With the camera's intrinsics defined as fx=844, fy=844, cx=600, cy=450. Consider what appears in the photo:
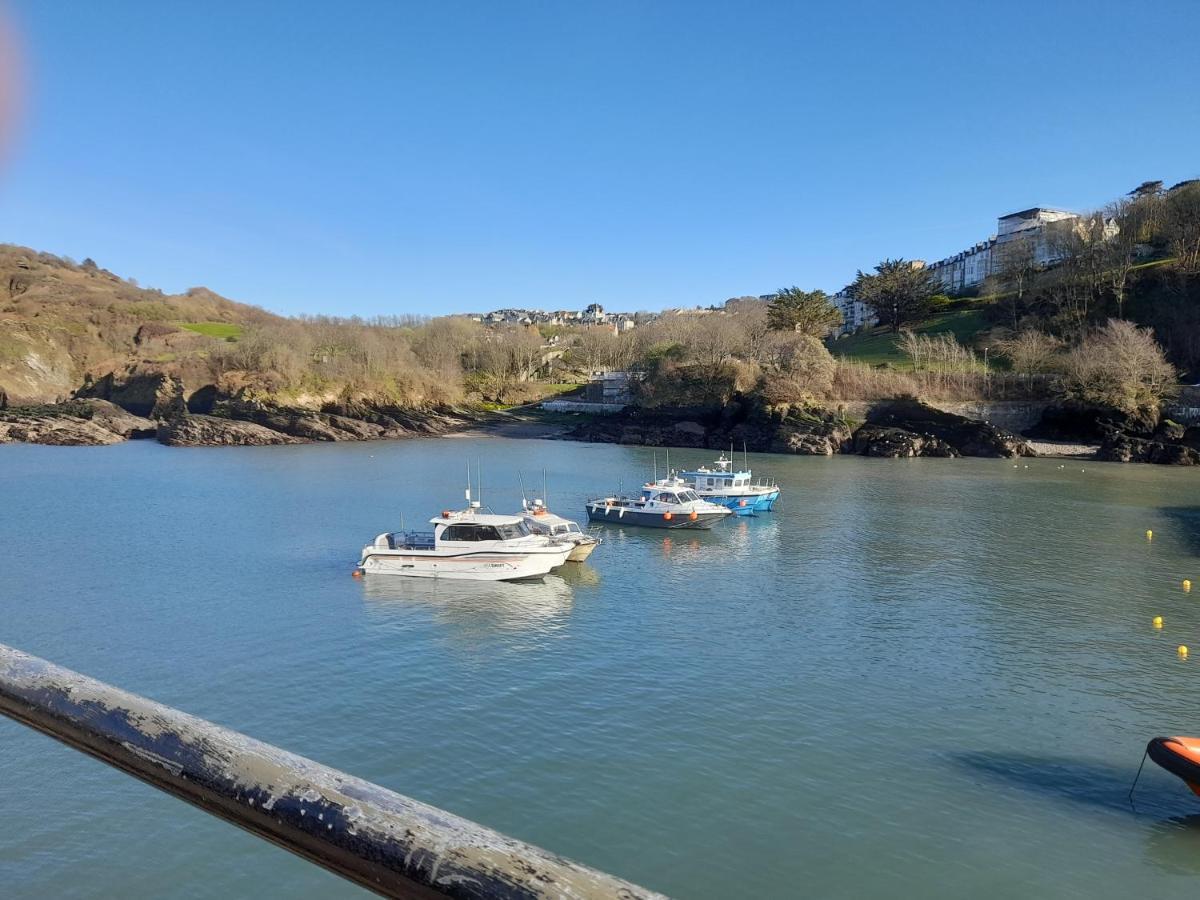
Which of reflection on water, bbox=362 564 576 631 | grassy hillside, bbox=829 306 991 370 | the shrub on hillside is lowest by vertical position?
reflection on water, bbox=362 564 576 631

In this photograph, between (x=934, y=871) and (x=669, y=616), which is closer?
(x=934, y=871)

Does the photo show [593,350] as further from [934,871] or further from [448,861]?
[448,861]

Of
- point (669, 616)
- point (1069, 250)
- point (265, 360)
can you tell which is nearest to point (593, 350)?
point (265, 360)

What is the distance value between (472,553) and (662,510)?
52.1ft

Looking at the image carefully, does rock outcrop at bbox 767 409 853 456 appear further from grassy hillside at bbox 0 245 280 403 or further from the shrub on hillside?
grassy hillside at bbox 0 245 280 403

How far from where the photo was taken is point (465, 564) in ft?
109

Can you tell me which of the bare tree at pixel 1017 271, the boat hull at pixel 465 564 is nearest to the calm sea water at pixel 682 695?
the boat hull at pixel 465 564

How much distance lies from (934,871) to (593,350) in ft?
475

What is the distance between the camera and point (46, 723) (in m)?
3.19

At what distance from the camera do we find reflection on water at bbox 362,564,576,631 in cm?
2847

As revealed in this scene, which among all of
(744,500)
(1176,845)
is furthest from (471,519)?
(1176,845)

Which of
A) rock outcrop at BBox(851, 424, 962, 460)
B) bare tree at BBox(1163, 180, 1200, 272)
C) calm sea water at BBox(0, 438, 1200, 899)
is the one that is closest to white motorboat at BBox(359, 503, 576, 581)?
calm sea water at BBox(0, 438, 1200, 899)

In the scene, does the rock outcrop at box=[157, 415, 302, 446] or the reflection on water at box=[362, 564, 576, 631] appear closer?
the reflection on water at box=[362, 564, 576, 631]

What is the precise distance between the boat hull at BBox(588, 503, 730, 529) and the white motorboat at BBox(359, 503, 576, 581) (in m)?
12.5
